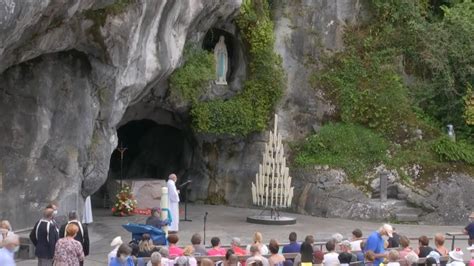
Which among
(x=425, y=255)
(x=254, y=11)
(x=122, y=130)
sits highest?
(x=254, y=11)

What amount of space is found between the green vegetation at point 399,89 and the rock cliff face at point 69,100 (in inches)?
336

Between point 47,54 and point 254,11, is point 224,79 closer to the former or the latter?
point 254,11

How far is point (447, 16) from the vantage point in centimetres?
2795

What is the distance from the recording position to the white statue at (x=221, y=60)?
91.9ft

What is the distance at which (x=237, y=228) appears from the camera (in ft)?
75.7

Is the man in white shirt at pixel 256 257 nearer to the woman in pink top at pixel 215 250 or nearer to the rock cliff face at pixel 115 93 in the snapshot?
the woman in pink top at pixel 215 250

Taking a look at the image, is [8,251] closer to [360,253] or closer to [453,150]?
[360,253]

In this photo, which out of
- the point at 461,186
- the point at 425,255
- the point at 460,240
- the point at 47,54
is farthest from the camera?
the point at 461,186

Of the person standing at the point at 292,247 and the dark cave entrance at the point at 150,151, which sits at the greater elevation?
the dark cave entrance at the point at 150,151

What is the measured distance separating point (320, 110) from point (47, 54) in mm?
11490

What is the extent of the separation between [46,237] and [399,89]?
53.8ft

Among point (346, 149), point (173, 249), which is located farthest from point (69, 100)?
point (346, 149)

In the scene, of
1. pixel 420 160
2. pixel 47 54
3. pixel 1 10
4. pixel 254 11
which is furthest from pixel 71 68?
pixel 420 160

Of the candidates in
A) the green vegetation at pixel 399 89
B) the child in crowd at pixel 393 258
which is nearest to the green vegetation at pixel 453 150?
the green vegetation at pixel 399 89
